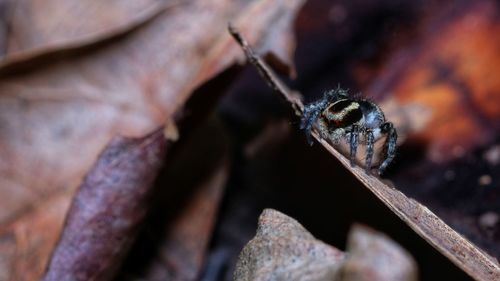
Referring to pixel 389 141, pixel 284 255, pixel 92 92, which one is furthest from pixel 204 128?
pixel 284 255

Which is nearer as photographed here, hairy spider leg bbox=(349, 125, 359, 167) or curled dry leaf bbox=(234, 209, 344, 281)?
curled dry leaf bbox=(234, 209, 344, 281)

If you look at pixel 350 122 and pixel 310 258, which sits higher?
pixel 350 122

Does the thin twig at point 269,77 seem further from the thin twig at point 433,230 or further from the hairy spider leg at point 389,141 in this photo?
the hairy spider leg at point 389,141

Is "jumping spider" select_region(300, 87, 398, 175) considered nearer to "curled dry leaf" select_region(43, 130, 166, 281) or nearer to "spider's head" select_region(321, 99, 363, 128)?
"spider's head" select_region(321, 99, 363, 128)

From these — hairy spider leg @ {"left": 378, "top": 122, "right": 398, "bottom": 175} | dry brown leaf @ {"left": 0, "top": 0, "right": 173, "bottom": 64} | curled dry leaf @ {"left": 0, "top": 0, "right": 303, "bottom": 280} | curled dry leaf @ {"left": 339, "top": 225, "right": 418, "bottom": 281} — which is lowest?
curled dry leaf @ {"left": 339, "top": 225, "right": 418, "bottom": 281}

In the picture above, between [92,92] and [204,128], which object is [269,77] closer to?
[204,128]

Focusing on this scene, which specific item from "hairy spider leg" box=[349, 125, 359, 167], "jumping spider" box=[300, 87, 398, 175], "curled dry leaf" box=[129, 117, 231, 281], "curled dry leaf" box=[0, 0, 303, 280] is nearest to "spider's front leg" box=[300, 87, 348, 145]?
"jumping spider" box=[300, 87, 398, 175]
